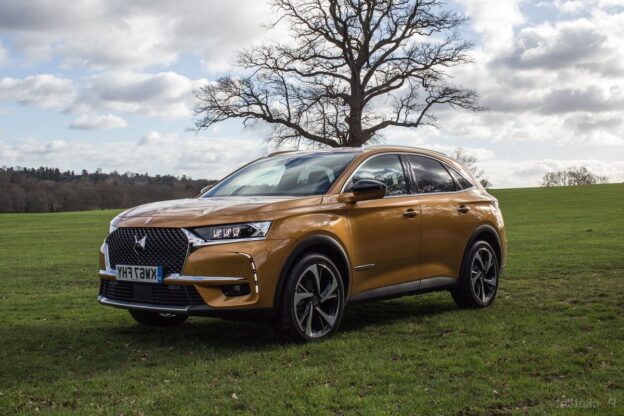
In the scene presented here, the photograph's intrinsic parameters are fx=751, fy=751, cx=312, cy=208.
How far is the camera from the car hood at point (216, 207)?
652 cm

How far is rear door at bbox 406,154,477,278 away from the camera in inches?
323

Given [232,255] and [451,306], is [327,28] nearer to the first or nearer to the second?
[451,306]

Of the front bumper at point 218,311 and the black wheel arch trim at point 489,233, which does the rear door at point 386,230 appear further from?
the front bumper at point 218,311

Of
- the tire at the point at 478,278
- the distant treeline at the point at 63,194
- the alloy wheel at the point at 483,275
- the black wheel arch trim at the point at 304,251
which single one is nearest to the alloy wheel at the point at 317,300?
the black wheel arch trim at the point at 304,251

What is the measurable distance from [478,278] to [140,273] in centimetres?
422

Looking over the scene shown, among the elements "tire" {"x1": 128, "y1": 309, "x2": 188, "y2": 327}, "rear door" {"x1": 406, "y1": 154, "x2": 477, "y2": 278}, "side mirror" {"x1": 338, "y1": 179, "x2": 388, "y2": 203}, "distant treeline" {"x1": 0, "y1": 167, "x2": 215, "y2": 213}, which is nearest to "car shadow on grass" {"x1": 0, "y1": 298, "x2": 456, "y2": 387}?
"tire" {"x1": 128, "y1": 309, "x2": 188, "y2": 327}

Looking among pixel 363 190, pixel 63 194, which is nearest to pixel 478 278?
pixel 363 190

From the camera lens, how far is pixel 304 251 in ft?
22.2

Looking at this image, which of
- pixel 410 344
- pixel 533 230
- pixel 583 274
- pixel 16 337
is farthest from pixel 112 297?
pixel 533 230

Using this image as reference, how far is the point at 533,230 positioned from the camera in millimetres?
28562

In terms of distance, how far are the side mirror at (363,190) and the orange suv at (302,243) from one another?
0.01m

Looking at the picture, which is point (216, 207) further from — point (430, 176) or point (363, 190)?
point (430, 176)

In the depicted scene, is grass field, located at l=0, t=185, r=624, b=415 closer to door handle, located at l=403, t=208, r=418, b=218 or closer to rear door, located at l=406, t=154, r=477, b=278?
rear door, located at l=406, t=154, r=477, b=278

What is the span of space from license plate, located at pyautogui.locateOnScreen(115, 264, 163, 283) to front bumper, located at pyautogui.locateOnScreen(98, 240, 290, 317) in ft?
0.32
